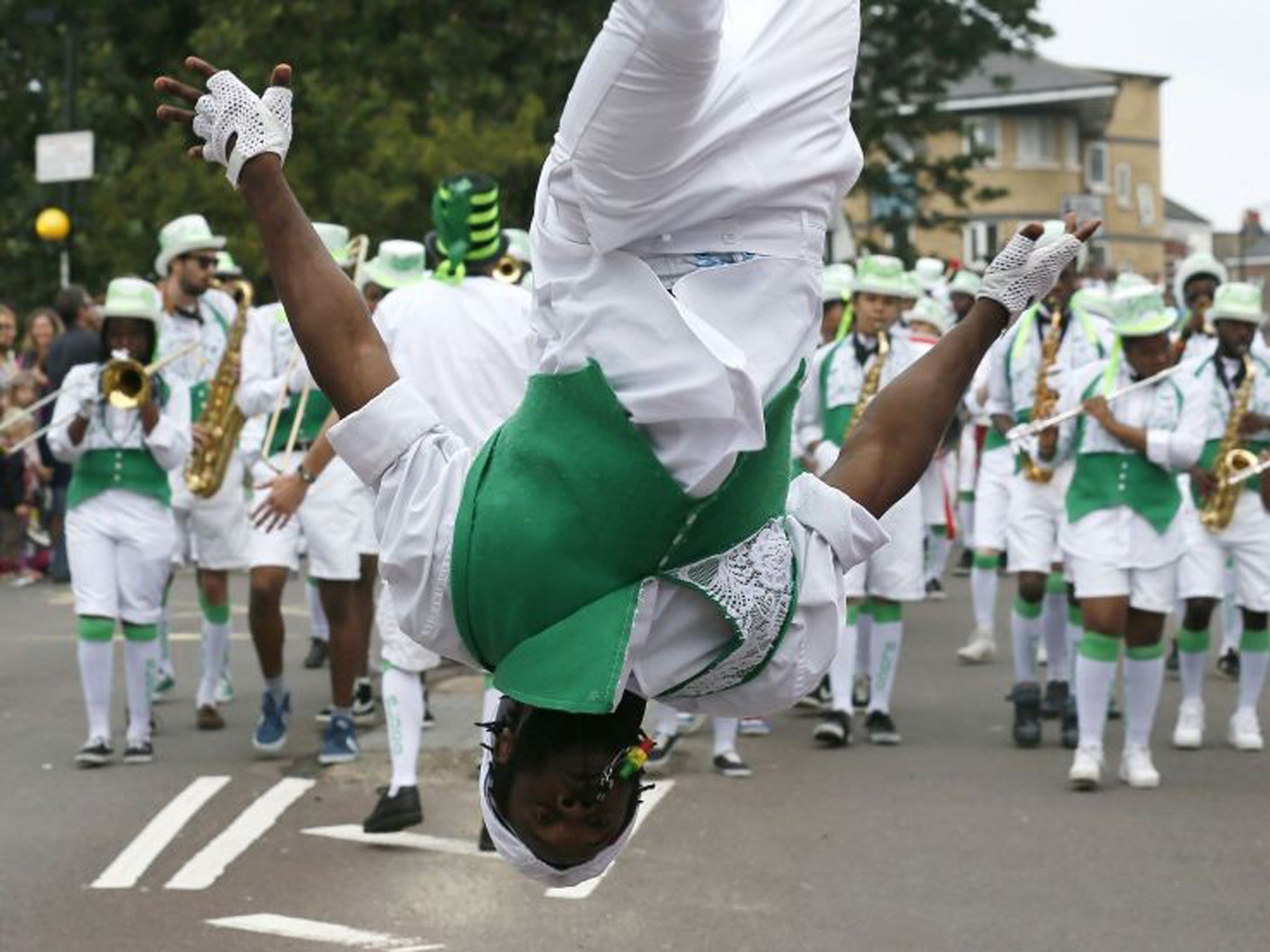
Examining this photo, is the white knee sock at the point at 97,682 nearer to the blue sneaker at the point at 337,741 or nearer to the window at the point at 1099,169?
the blue sneaker at the point at 337,741

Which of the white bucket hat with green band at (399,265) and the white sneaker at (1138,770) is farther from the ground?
the white bucket hat with green band at (399,265)

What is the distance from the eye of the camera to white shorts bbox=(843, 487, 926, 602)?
38.5ft

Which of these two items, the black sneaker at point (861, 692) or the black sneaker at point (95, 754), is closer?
the black sneaker at point (95, 754)

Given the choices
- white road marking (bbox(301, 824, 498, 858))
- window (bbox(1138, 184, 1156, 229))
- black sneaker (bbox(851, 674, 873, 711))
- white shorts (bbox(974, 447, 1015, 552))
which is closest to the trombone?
white road marking (bbox(301, 824, 498, 858))

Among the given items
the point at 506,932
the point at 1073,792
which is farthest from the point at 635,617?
the point at 1073,792

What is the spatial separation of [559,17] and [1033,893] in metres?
21.5

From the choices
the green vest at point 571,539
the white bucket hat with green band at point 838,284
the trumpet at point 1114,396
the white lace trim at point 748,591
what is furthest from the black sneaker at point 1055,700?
the green vest at point 571,539

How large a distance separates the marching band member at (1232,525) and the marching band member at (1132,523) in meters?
0.71

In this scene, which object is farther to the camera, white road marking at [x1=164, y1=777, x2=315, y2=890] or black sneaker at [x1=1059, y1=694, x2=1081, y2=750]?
black sneaker at [x1=1059, y1=694, x2=1081, y2=750]

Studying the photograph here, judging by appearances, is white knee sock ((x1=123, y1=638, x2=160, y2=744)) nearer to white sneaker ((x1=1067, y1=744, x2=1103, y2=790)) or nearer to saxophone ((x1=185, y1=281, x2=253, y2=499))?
saxophone ((x1=185, y1=281, x2=253, y2=499))

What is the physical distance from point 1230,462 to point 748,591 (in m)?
7.50

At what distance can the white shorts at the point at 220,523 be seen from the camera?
12258 millimetres

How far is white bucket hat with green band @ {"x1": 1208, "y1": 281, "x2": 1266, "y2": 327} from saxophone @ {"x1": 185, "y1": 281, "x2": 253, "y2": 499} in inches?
187

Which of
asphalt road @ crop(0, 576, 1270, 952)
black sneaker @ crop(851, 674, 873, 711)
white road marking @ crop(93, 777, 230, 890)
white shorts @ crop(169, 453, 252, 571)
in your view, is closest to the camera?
asphalt road @ crop(0, 576, 1270, 952)
